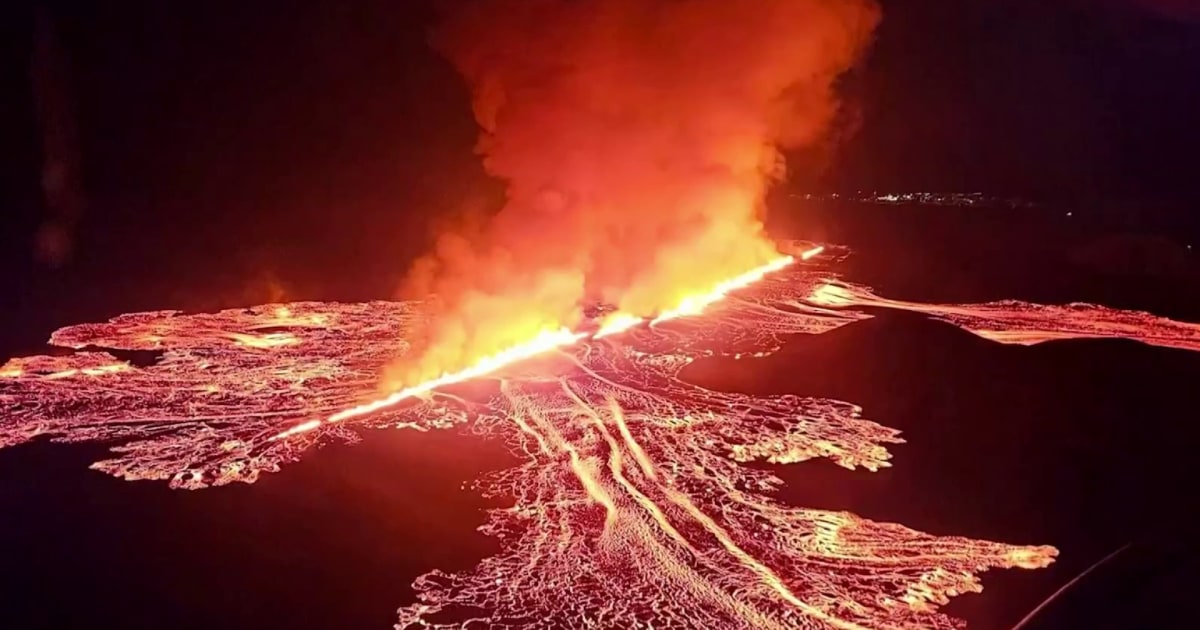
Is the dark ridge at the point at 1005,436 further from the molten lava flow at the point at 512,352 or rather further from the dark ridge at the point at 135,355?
the dark ridge at the point at 135,355

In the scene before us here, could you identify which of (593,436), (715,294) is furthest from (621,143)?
(593,436)

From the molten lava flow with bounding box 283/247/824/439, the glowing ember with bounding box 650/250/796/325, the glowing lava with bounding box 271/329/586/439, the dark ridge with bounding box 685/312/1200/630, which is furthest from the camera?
the glowing ember with bounding box 650/250/796/325

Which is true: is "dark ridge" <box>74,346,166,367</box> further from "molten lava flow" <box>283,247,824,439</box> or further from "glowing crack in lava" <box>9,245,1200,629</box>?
"molten lava flow" <box>283,247,824,439</box>

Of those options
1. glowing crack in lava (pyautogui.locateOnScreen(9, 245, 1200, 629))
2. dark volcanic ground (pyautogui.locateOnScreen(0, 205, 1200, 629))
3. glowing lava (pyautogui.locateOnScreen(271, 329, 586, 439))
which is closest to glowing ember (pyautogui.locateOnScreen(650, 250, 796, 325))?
glowing crack in lava (pyautogui.locateOnScreen(9, 245, 1200, 629))

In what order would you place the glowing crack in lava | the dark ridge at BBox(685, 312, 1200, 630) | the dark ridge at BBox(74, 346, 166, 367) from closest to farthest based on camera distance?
the glowing crack in lava < the dark ridge at BBox(685, 312, 1200, 630) < the dark ridge at BBox(74, 346, 166, 367)

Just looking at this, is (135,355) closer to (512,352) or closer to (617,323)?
(512,352)

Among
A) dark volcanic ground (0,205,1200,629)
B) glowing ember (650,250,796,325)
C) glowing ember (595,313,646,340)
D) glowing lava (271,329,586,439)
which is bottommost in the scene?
dark volcanic ground (0,205,1200,629)

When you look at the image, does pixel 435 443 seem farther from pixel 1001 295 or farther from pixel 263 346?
pixel 1001 295
